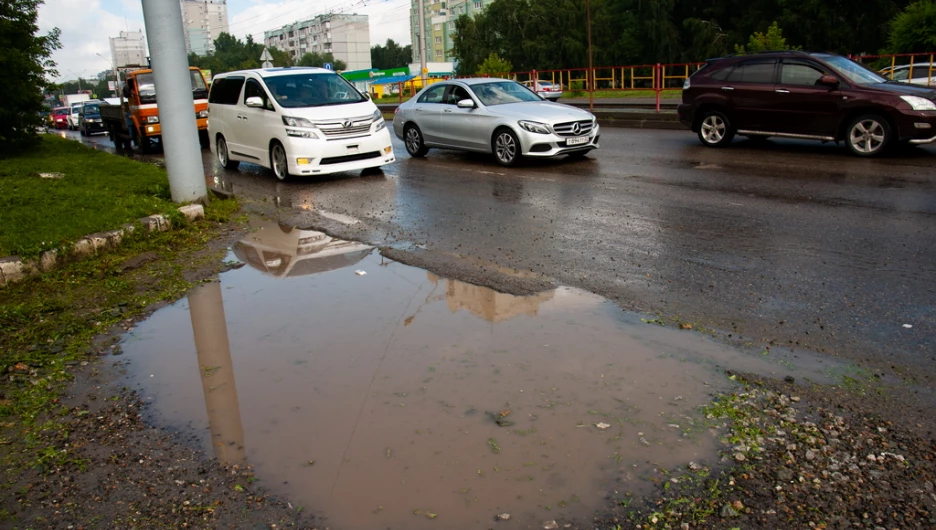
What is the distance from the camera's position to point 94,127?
115 ft

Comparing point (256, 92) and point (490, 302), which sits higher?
point (256, 92)

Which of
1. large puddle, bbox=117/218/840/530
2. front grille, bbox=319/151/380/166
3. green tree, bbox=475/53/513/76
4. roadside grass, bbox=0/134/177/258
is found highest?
green tree, bbox=475/53/513/76

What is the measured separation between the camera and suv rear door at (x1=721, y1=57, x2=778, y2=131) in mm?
13438

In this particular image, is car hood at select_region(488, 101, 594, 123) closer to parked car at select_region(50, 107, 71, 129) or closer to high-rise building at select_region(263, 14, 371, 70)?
parked car at select_region(50, 107, 71, 129)

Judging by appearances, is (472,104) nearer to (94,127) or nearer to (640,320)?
(640,320)

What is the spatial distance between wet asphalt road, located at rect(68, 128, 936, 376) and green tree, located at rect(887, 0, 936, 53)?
20477 millimetres

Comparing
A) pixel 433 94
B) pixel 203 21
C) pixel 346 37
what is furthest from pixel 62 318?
pixel 203 21

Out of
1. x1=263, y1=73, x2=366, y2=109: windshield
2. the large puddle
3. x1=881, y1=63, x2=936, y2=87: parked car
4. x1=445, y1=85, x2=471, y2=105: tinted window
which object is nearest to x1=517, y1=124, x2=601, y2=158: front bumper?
x1=445, y1=85, x2=471, y2=105: tinted window

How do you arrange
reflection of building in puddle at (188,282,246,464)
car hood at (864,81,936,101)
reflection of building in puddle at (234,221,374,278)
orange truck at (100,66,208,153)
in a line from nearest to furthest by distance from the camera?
1. reflection of building in puddle at (188,282,246,464)
2. reflection of building in puddle at (234,221,374,278)
3. car hood at (864,81,936,101)
4. orange truck at (100,66,208,153)

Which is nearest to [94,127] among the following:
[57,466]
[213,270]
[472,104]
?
[472,104]

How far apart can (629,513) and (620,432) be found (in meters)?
0.69

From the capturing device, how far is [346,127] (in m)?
12.3

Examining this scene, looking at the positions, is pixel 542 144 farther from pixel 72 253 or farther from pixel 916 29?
pixel 916 29

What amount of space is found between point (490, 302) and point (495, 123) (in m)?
7.98
